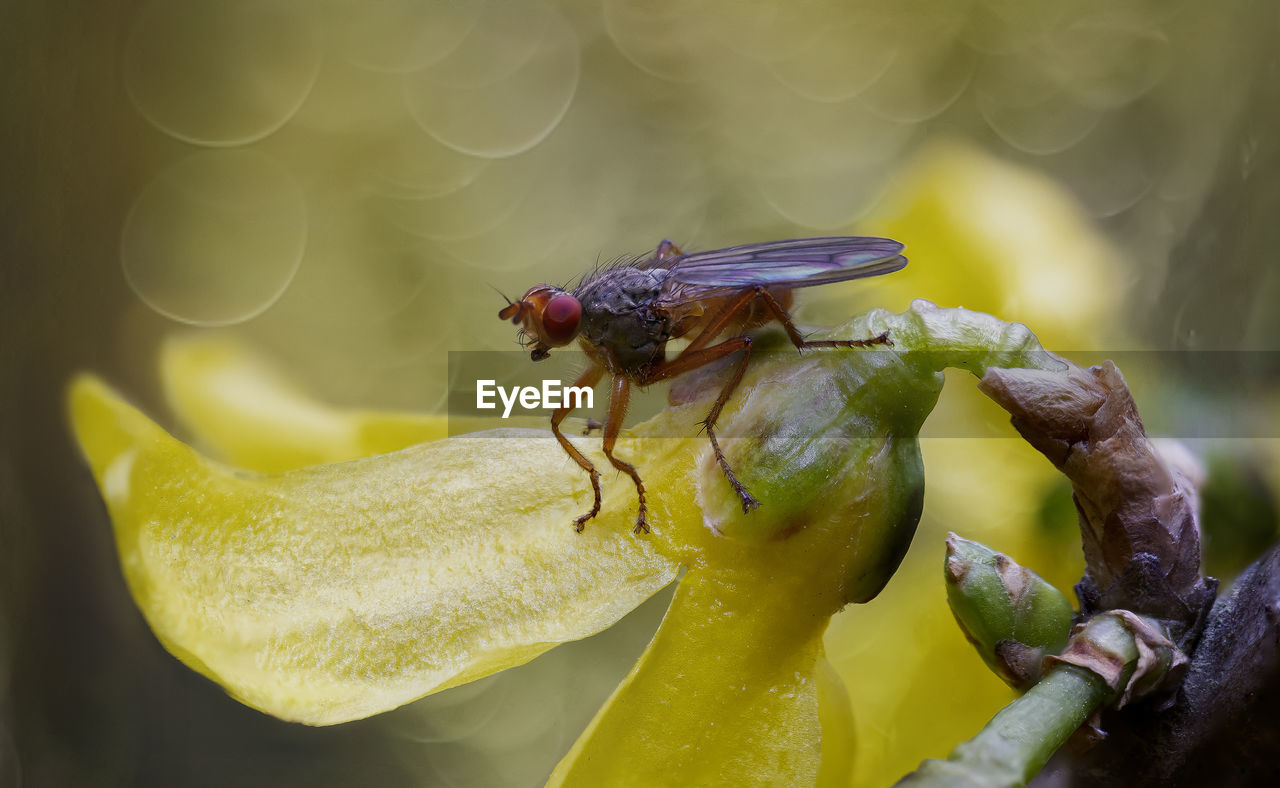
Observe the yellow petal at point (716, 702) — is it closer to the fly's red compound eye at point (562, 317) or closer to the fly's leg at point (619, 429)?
the fly's leg at point (619, 429)

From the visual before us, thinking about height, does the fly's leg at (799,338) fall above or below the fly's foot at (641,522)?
above

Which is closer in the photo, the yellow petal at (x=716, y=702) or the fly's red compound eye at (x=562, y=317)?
the yellow petal at (x=716, y=702)

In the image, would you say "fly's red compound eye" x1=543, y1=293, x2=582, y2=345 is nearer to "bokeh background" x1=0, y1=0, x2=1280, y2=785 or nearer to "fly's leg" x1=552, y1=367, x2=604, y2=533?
"fly's leg" x1=552, y1=367, x2=604, y2=533

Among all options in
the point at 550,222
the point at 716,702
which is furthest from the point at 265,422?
the point at 550,222

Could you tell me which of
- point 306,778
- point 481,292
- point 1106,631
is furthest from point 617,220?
point 1106,631

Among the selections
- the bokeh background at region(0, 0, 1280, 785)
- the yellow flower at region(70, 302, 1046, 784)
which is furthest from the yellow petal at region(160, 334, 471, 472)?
the bokeh background at region(0, 0, 1280, 785)
